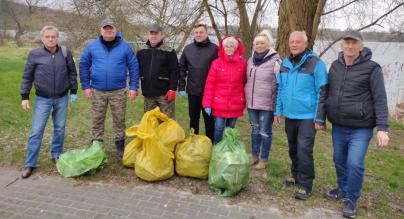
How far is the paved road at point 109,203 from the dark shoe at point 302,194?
0.72ft

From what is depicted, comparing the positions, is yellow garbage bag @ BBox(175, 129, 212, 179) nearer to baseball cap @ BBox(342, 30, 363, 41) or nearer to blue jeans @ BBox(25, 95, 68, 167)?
blue jeans @ BBox(25, 95, 68, 167)

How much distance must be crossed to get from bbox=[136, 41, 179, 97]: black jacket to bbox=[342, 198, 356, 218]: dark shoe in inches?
91.4

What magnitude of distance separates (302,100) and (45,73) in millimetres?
2766

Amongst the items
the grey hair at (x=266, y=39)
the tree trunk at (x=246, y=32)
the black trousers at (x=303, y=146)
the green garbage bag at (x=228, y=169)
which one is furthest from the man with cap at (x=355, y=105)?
the tree trunk at (x=246, y=32)

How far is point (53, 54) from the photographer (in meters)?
4.34

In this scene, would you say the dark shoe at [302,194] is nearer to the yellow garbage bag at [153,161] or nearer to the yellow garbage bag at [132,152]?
the yellow garbage bag at [153,161]

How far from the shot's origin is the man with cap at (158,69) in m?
4.64

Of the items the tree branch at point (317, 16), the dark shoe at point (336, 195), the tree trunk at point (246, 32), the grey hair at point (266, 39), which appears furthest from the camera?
the tree trunk at point (246, 32)

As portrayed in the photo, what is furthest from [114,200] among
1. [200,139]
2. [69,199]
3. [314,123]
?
[314,123]

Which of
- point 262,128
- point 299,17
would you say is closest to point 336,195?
point 262,128

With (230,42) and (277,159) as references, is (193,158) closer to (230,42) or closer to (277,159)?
(230,42)

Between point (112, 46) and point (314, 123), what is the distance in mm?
2414

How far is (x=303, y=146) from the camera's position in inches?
158

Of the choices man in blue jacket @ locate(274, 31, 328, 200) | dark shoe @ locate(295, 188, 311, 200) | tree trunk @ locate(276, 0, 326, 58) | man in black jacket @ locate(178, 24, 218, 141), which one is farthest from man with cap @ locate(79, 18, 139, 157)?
tree trunk @ locate(276, 0, 326, 58)
